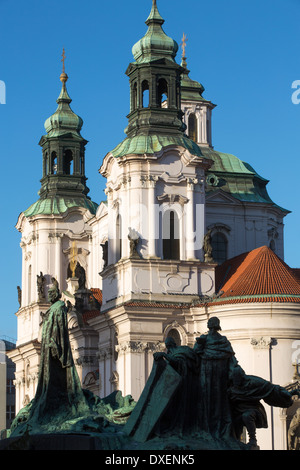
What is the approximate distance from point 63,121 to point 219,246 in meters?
13.7

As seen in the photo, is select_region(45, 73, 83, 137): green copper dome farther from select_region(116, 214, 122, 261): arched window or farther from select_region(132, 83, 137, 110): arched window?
select_region(116, 214, 122, 261): arched window

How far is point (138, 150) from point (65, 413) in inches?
1222

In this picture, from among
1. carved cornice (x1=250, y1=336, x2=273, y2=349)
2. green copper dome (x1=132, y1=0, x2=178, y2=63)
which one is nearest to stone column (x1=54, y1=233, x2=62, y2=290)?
green copper dome (x1=132, y1=0, x2=178, y2=63)

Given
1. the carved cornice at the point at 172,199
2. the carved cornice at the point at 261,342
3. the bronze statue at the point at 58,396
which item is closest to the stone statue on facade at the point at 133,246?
the carved cornice at the point at 172,199

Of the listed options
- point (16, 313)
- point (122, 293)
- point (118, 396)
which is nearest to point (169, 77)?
point (122, 293)

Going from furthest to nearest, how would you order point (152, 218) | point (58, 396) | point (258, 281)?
point (152, 218) < point (258, 281) < point (58, 396)


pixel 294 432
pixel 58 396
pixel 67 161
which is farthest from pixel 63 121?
pixel 58 396

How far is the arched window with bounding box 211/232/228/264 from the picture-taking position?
191 feet

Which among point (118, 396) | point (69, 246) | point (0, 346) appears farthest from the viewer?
point (0, 346)

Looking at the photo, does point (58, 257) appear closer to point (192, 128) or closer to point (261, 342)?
point (192, 128)

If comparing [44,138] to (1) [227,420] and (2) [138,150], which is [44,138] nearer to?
(2) [138,150]

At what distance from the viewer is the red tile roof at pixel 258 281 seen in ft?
161

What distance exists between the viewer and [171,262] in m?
51.3
